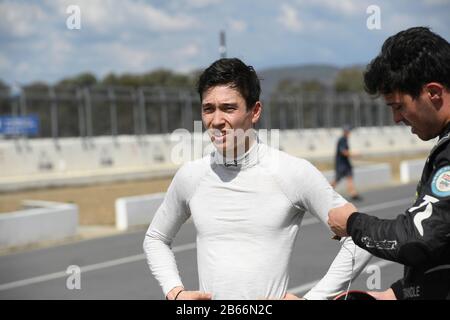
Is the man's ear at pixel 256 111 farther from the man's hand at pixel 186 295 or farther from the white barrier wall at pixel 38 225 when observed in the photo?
the white barrier wall at pixel 38 225

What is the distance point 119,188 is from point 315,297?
81.9 feet

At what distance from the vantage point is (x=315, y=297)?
2.81 metres

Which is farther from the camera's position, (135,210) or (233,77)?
(135,210)

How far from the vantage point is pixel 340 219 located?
246cm

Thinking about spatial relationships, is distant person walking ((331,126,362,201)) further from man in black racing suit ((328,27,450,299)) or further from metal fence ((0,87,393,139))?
man in black racing suit ((328,27,450,299))

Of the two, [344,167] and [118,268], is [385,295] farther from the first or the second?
[344,167]

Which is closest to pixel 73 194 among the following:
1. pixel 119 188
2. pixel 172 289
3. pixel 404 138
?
pixel 119 188

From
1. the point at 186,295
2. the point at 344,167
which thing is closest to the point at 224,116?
the point at 186,295

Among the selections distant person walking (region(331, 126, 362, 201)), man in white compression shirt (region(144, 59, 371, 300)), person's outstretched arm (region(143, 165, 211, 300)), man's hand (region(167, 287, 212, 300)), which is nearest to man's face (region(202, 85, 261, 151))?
man in white compression shirt (region(144, 59, 371, 300))

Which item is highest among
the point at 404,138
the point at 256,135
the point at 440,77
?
the point at 440,77

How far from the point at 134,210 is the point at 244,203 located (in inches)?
557

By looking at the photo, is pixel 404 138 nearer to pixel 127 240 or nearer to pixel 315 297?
pixel 127 240

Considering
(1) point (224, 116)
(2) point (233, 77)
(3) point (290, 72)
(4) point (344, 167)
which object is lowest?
(4) point (344, 167)
